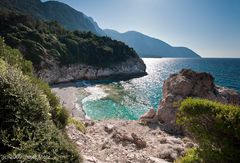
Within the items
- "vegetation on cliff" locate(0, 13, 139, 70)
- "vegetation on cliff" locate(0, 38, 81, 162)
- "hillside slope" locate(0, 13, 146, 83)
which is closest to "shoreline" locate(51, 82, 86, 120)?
"hillside slope" locate(0, 13, 146, 83)

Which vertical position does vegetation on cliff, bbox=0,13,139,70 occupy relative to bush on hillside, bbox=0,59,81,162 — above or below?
above

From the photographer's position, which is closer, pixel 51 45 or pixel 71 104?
pixel 71 104

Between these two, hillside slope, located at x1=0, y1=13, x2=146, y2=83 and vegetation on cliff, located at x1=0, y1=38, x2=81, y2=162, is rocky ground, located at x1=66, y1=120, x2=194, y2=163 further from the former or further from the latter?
hillside slope, located at x1=0, y1=13, x2=146, y2=83

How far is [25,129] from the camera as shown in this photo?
7523 mm

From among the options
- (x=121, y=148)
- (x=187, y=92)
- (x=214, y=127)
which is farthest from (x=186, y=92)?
(x=214, y=127)

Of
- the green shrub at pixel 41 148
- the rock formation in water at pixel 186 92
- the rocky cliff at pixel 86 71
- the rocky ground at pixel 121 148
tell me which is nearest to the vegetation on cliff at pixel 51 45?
the rocky cliff at pixel 86 71

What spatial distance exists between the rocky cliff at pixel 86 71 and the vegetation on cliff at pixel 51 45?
2094 mm

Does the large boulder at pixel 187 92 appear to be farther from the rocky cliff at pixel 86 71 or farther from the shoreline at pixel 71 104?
the rocky cliff at pixel 86 71

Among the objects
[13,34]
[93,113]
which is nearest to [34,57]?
[13,34]

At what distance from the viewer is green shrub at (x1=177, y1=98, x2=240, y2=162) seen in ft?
23.4

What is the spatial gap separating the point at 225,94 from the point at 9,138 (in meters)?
25.9

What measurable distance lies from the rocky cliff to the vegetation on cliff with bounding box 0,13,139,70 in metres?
2.09

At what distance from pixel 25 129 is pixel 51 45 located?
67704 mm

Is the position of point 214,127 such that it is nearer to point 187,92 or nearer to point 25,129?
point 25,129
